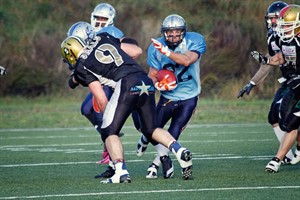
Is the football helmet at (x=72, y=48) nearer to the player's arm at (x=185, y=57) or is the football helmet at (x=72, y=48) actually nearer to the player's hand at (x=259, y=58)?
the player's arm at (x=185, y=57)

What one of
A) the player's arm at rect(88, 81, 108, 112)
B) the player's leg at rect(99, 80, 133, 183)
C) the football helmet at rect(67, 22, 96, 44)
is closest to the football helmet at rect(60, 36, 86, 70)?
the football helmet at rect(67, 22, 96, 44)

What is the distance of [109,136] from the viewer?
29.1 feet

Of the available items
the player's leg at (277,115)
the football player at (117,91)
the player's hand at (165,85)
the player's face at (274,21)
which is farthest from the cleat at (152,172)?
the player's face at (274,21)

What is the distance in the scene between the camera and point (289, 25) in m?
9.68

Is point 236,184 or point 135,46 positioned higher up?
point 135,46

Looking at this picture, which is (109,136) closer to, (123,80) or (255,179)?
(123,80)

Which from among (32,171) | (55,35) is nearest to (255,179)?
(32,171)

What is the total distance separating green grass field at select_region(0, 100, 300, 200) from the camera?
8.09 m

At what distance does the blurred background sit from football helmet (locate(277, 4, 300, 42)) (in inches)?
501

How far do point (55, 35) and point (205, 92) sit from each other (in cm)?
436

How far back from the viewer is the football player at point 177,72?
9.56 meters

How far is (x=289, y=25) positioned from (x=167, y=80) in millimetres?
1390

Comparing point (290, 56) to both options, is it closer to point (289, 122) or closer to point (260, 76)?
point (289, 122)

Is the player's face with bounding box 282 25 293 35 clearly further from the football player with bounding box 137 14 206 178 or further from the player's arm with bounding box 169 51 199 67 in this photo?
the player's arm with bounding box 169 51 199 67
